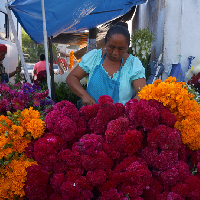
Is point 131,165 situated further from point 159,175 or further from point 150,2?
point 150,2

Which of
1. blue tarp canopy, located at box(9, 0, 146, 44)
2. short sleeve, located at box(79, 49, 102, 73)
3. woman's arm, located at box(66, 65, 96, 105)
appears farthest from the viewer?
blue tarp canopy, located at box(9, 0, 146, 44)

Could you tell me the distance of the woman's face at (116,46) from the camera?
Result: 201 cm

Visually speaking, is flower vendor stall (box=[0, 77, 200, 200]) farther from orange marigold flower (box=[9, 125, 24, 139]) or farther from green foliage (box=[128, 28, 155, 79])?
green foliage (box=[128, 28, 155, 79])

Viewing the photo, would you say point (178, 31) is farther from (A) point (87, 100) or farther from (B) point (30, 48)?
(B) point (30, 48)

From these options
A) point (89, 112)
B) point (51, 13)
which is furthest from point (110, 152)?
point (51, 13)

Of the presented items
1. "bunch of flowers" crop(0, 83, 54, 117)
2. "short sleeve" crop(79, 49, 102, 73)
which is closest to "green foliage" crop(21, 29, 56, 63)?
"short sleeve" crop(79, 49, 102, 73)

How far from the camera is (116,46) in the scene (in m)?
2.04

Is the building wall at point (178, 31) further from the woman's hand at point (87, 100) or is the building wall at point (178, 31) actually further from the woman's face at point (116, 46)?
the woman's hand at point (87, 100)

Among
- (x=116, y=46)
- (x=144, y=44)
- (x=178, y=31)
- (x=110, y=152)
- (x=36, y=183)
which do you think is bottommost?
(x=36, y=183)

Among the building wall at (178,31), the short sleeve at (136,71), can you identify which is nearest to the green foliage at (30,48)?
the building wall at (178,31)

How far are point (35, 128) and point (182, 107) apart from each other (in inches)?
34.5

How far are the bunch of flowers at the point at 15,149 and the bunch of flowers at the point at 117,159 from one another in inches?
1.6

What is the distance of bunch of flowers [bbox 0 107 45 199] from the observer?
118cm

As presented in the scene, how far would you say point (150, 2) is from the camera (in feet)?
15.1
